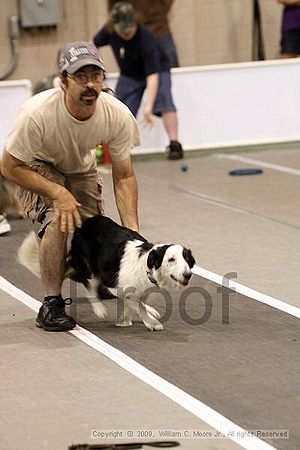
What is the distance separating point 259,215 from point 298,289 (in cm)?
219

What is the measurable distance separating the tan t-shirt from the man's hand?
0.26 metres

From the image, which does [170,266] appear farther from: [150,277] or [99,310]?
[99,310]

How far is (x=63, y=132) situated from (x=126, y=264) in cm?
73

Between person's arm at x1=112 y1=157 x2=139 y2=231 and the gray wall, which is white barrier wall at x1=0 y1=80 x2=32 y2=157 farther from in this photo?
person's arm at x1=112 y1=157 x2=139 y2=231

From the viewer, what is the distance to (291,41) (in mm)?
13602

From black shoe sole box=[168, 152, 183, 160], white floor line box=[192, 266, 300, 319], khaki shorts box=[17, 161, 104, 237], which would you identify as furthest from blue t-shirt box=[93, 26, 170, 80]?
khaki shorts box=[17, 161, 104, 237]

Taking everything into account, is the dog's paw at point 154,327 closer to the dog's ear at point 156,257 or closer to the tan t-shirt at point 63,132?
the dog's ear at point 156,257

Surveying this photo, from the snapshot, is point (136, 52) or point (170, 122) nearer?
point (136, 52)

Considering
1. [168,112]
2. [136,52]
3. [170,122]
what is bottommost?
[170,122]

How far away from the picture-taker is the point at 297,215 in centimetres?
925

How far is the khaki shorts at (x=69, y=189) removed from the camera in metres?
6.39

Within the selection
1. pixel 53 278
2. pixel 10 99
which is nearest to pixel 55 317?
pixel 53 278

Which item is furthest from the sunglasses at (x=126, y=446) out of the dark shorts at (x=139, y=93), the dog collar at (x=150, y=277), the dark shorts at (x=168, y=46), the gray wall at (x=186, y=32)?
the gray wall at (x=186, y=32)

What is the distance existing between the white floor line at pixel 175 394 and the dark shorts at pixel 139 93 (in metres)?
4.96
